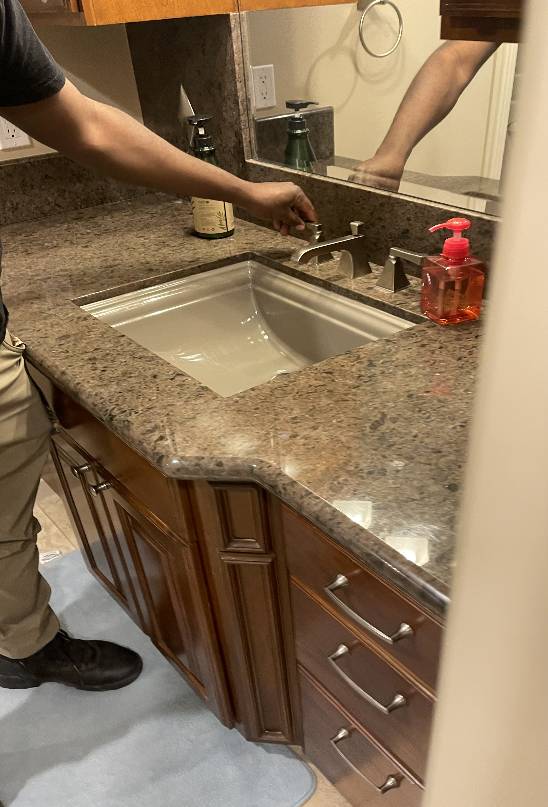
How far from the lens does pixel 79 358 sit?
1.06 meters

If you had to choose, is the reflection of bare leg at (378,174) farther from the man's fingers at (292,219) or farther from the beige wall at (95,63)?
the beige wall at (95,63)

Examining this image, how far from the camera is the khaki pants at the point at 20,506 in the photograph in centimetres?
115

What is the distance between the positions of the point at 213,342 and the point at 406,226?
45 cm

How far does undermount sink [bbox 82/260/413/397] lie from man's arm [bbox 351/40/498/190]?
0.25 metres

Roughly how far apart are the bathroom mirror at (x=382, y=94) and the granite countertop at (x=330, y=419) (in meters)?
0.20

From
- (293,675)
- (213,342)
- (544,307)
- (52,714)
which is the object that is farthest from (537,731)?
(52,714)

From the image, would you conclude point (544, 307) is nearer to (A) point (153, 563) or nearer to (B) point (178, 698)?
(A) point (153, 563)

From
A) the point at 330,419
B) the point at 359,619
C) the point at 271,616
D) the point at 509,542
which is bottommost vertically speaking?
the point at 271,616

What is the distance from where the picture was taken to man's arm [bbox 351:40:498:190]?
3.34ft

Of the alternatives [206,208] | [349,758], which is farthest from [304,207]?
[349,758]

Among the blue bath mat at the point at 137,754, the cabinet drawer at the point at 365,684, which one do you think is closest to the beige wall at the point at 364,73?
the cabinet drawer at the point at 365,684

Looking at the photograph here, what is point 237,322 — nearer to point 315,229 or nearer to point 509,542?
point 315,229

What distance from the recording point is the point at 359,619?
806mm

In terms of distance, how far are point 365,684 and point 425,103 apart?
903 millimetres
